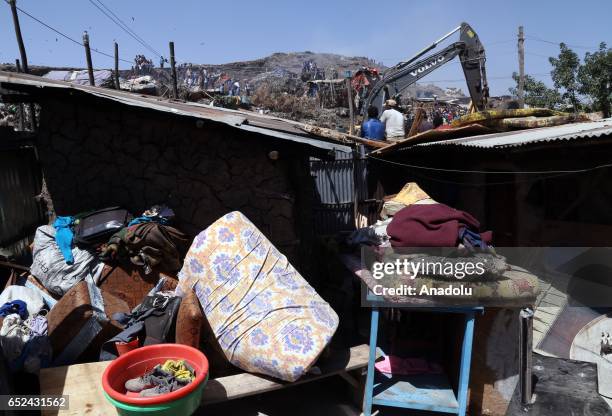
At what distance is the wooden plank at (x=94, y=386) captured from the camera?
10.3ft

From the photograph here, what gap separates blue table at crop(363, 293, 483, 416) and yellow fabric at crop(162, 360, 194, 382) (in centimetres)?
162

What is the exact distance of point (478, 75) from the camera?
10969mm

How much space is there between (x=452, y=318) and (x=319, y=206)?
4821mm

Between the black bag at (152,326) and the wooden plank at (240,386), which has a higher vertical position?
the black bag at (152,326)

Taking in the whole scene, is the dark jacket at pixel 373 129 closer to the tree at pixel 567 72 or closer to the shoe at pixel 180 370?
the shoe at pixel 180 370

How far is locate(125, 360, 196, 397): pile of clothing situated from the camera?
108 inches

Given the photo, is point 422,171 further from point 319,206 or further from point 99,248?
point 99,248

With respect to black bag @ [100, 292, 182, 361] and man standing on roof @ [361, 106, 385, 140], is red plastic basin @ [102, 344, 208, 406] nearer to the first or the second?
black bag @ [100, 292, 182, 361]

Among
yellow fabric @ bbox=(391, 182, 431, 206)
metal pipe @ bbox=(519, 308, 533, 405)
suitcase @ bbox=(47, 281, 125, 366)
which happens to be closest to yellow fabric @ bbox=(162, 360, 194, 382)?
suitcase @ bbox=(47, 281, 125, 366)

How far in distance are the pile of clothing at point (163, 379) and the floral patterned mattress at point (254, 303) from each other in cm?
63

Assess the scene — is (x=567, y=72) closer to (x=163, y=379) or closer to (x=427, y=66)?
(x=427, y=66)

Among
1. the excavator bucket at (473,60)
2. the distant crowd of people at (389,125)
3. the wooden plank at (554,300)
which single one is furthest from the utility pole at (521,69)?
the wooden plank at (554,300)

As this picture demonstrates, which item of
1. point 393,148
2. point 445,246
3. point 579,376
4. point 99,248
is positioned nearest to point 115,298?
point 99,248

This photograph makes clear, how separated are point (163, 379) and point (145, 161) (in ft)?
9.34
